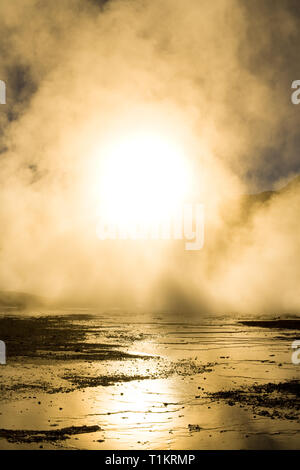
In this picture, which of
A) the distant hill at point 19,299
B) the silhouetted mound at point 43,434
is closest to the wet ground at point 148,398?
the silhouetted mound at point 43,434

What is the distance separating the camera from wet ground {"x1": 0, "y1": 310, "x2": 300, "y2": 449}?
912cm

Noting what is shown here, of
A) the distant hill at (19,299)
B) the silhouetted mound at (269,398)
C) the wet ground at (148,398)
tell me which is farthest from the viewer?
the distant hill at (19,299)

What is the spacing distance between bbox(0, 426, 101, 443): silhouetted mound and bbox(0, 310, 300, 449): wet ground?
0.06 feet

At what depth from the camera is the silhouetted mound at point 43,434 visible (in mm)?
8938

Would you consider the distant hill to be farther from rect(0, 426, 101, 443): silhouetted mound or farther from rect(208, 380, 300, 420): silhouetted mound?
rect(0, 426, 101, 443): silhouetted mound

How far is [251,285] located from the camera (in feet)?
289

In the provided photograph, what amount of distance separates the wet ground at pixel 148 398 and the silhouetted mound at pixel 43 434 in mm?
19
